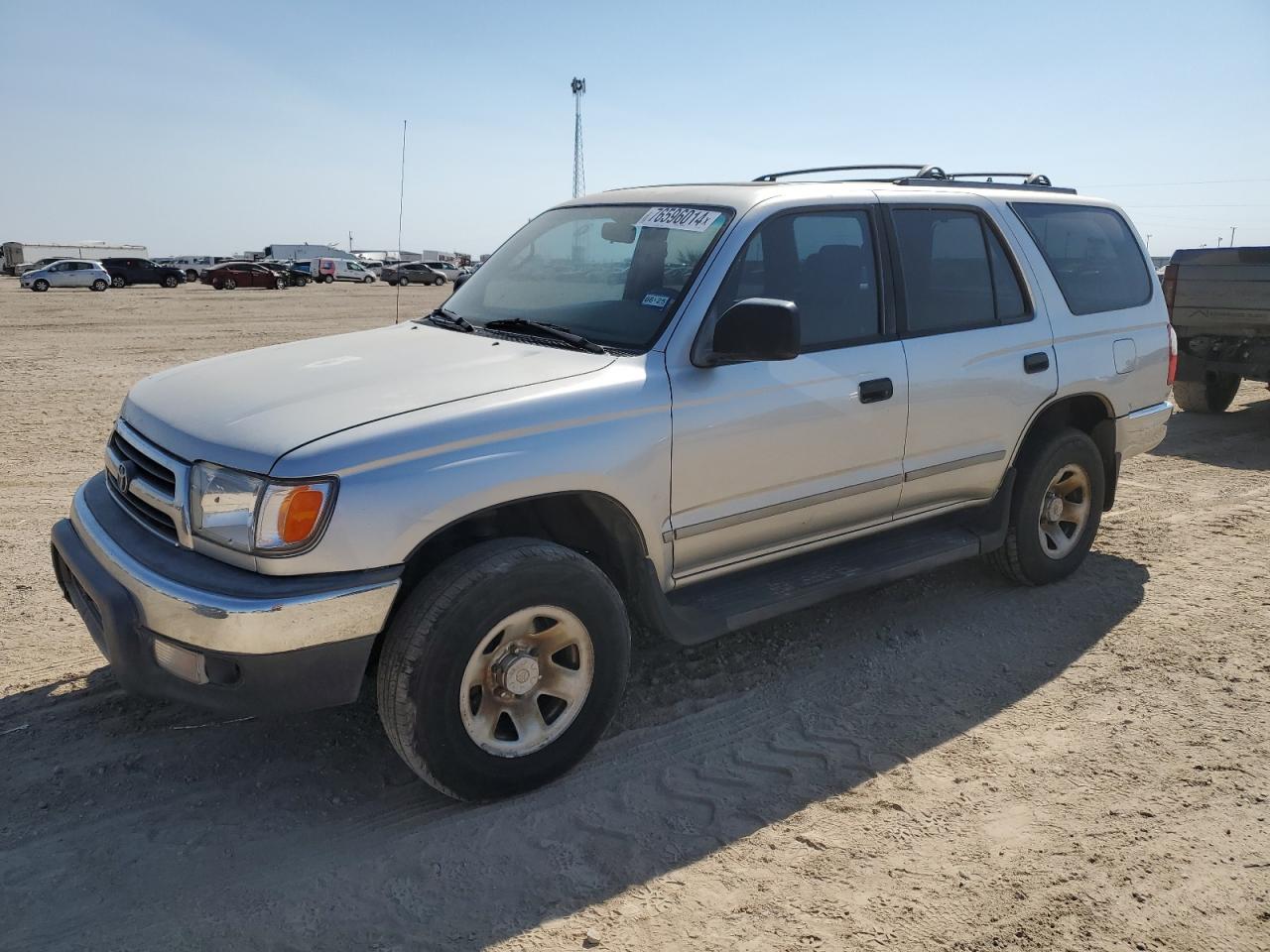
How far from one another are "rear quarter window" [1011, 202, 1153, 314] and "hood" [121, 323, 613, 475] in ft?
8.84

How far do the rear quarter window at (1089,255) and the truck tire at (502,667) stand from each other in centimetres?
305

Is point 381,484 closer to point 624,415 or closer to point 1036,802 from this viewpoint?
point 624,415

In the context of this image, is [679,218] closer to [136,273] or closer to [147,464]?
[147,464]

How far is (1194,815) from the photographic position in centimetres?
326

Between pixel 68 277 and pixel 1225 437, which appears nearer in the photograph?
pixel 1225 437

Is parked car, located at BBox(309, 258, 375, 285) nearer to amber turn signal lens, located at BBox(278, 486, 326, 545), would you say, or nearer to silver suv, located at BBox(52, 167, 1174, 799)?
silver suv, located at BBox(52, 167, 1174, 799)

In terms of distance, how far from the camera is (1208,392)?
410 inches

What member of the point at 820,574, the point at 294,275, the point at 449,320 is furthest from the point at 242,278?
the point at 820,574

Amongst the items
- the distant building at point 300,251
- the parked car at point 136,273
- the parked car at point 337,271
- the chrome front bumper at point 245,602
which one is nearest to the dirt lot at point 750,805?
the chrome front bumper at point 245,602

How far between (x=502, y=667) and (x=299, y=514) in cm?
81

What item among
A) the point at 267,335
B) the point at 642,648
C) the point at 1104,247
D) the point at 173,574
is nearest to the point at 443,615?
the point at 173,574

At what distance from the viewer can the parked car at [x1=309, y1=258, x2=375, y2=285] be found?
5525cm

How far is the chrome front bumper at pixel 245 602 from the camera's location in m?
2.75

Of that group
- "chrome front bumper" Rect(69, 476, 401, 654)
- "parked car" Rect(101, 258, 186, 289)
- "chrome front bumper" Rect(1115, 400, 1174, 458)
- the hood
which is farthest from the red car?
"chrome front bumper" Rect(69, 476, 401, 654)
